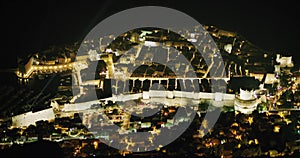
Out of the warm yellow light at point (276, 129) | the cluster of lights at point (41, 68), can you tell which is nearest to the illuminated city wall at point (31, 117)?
the cluster of lights at point (41, 68)

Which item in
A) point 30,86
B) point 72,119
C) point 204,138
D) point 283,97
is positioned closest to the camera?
point 204,138

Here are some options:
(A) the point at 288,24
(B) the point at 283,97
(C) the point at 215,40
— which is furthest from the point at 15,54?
(A) the point at 288,24

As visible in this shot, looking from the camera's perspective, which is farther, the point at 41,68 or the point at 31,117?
the point at 41,68

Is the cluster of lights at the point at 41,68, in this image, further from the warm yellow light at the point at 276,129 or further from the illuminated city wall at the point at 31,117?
the warm yellow light at the point at 276,129

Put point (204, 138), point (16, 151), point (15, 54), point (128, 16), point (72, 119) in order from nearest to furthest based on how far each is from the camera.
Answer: point (16, 151) < point (204, 138) < point (72, 119) < point (15, 54) < point (128, 16)

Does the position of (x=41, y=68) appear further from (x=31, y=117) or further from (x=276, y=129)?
(x=276, y=129)

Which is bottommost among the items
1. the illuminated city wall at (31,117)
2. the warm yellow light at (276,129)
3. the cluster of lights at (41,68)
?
the warm yellow light at (276,129)

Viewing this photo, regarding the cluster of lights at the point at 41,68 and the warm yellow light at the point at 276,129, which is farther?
the cluster of lights at the point at 41,68

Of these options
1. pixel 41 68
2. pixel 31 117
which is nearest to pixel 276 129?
pixel 31 117

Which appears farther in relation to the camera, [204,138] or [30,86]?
[30,86]

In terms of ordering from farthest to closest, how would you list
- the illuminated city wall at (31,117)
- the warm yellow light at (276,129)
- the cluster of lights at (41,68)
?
the cluster of lights at (41,68) → the illuminated city wall at (31,117) → the warm yellow light at (276,129)

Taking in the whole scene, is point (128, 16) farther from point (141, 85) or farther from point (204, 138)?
point (204, 138)
